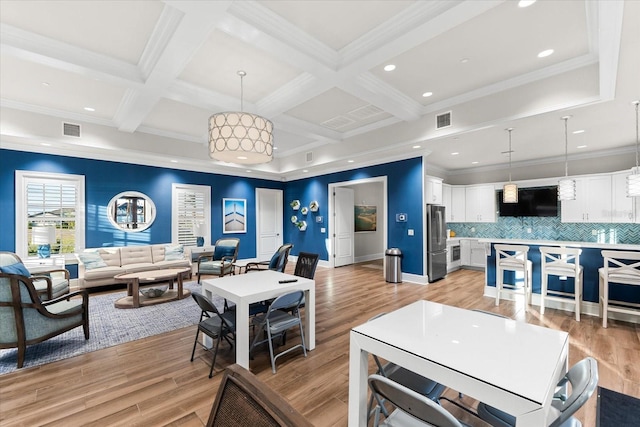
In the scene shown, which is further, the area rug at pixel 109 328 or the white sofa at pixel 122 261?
the white sofa at pixel 122 261

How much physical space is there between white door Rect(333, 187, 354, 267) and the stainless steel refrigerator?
8.93ft

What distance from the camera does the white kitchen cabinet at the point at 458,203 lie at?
7.88 meters

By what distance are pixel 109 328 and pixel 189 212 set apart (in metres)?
4.24

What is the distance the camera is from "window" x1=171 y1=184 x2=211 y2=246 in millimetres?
7234

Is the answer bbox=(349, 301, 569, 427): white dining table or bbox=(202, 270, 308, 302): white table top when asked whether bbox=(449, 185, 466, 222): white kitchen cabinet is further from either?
bbox=(349, 301, 569, 427): white dining table

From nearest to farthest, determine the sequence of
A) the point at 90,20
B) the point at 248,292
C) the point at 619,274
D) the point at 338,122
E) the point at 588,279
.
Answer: the point at 248,292 → the point at 90,20 → the point at 619,274 → the point at 588,279 → the point at 338,122

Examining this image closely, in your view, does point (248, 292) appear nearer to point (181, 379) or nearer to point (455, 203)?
point (181, 379)

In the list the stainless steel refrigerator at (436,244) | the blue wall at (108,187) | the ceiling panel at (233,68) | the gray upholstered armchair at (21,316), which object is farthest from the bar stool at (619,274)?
the blue wall at (108,187)

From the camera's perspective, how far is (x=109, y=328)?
3623 mm

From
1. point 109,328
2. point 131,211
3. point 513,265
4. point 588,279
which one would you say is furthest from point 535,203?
point 131,211

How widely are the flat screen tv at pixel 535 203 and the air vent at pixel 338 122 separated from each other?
474 cm

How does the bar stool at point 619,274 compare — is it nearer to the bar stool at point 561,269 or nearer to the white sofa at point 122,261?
the bar stool at point 561,269

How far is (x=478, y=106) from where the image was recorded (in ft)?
14.0

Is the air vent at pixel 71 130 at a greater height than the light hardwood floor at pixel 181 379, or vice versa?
the air vent at pixel 71 130
